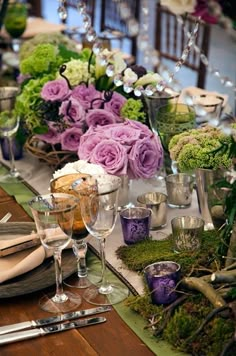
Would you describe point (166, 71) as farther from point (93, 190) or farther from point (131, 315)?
point (131, 315)

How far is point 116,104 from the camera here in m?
1.82

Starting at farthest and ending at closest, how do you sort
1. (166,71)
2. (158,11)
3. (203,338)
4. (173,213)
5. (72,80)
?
(158,11) < (72,80) < (173,213) < (166,71) < (203,338)

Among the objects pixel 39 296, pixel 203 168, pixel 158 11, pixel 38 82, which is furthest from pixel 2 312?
pixel 158 11

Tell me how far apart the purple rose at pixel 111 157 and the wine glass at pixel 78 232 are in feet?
0.45

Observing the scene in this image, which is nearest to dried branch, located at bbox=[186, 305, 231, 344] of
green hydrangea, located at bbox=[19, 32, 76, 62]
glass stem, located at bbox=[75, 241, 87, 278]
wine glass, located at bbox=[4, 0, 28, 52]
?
glass stem, located at bbox=[75, 241, 87, 278]

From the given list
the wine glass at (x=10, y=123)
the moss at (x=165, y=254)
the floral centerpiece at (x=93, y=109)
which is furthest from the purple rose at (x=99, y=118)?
the moss at (x=165, y=254)

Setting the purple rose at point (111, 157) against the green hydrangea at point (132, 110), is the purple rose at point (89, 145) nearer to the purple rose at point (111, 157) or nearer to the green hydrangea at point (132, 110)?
the purple rose at point (111, 157)

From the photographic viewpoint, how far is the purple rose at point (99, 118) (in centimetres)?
176

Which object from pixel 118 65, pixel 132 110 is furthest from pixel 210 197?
pixel 118 65

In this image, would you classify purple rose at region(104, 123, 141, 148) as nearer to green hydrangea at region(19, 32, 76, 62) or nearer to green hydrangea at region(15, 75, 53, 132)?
green hydrangea at region(15, 75, 53, 132)

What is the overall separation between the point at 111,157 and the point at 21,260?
0.35m

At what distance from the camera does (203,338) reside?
1.08m

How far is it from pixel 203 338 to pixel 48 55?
3.78 feet

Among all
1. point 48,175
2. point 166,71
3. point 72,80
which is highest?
point 166,71
